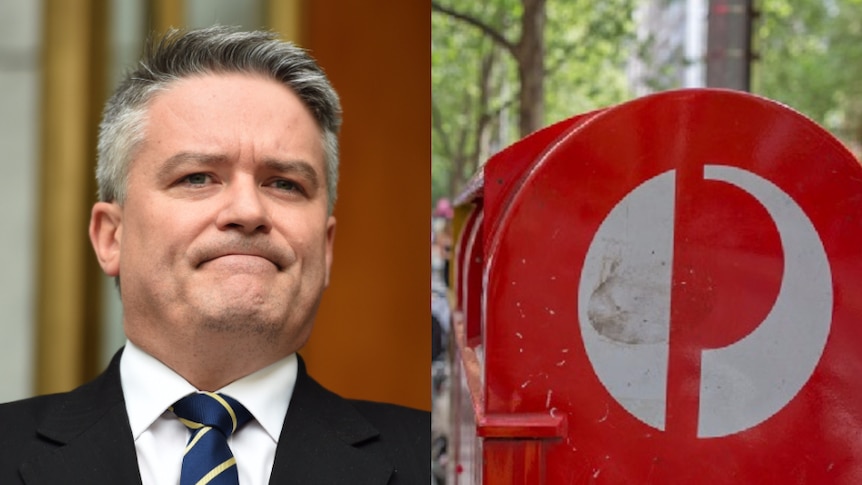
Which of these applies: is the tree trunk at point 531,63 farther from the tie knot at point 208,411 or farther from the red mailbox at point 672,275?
the tie knot at point 208,411

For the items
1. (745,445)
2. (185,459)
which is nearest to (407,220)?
(185,459)

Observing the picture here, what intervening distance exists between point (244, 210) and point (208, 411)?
37 centimetres

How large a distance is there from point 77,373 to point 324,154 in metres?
0.66

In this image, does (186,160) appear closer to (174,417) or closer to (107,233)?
(107,233)

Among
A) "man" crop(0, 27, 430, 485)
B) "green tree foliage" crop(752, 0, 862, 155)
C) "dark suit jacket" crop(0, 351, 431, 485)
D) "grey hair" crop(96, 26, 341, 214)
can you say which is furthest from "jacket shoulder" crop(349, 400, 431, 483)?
"green tree foliage" crop(752, 0, 862, 155)

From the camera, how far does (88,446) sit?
1.64m

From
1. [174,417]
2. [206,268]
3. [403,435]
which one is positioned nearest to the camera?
[206,268]

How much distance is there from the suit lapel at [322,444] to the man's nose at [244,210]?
36cm

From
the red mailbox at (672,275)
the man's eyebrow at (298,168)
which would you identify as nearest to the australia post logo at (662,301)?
the red mailbox at (672,275)

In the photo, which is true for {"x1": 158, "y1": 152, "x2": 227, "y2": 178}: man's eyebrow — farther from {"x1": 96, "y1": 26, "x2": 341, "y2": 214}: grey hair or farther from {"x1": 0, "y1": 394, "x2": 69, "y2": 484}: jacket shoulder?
{"x1": 0, "y1": 394, "x2": 69, "y2": 484}: jacket shoulder

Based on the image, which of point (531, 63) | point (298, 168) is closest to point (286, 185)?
point (298, 168)

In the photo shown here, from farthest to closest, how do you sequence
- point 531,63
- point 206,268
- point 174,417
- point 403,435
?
point 531,63 → point 403,435 → point 174,417 → point 206,268

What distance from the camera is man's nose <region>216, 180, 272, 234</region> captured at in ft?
5.20

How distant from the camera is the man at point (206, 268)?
5.22 feet
